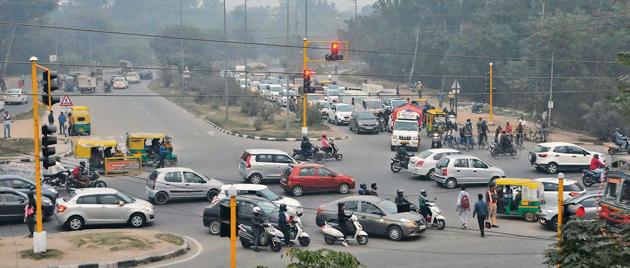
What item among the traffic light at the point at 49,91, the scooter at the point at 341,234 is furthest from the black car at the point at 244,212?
the traffic light at the point at 49,91

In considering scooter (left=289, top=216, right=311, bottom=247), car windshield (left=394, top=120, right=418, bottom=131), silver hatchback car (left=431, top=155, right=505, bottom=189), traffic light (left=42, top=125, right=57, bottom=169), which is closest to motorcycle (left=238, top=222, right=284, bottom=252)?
scooter (left=289, top=216, right=311, bottom=247)

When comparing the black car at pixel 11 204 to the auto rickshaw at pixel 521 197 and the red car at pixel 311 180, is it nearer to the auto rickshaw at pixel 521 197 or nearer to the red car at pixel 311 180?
the red car at pixel 311 180

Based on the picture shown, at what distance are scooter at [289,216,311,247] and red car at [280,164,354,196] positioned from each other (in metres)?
7.02

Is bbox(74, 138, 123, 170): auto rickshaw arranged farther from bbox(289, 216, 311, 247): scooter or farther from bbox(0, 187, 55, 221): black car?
bbox(289, 216, 311, 247): scooter

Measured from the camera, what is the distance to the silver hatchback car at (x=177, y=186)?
28.5m

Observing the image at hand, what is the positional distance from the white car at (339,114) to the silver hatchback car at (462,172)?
70.5 feet

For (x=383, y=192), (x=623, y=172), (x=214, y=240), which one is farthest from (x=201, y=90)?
(x=623, y=172)

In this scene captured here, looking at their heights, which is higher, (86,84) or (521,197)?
(86,84)

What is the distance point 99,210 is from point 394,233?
856 centimetres

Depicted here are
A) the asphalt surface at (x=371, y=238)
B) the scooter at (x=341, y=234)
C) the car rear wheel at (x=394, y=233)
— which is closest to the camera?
the asphalt surface at (x=371, y=238)

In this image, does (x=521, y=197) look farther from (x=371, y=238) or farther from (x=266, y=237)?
(x=266, y=237)

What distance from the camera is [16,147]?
1661 inches

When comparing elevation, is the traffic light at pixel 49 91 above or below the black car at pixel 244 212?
above

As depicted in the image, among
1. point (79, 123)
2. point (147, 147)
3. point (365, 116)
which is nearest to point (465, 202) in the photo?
point (147, 147)
